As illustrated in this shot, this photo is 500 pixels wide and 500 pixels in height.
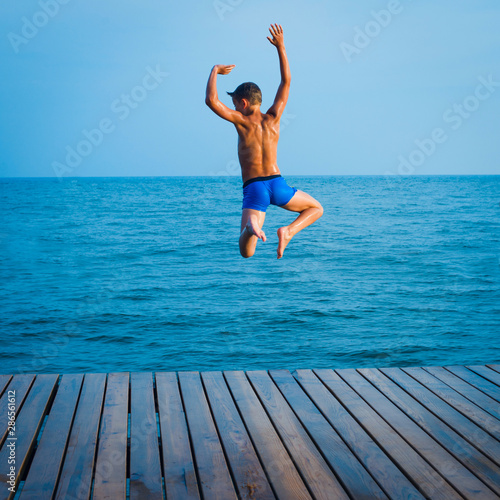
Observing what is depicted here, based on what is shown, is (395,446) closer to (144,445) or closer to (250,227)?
(144,445)

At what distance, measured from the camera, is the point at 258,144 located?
16.1 ft

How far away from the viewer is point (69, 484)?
4.04 meters

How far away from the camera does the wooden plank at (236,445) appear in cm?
402

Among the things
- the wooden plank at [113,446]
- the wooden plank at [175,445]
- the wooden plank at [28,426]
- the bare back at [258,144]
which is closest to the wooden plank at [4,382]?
the wooden plank at [28,426]

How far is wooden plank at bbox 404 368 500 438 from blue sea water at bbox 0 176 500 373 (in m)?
6.14

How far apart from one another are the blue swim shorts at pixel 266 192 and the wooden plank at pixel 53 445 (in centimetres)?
246

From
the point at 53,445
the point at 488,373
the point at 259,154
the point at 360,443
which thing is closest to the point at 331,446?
the point at 360,443

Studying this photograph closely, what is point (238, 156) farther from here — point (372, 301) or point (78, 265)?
point (78, 265)

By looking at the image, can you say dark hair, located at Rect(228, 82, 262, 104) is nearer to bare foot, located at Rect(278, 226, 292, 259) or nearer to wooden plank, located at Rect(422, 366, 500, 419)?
bare foot, located at Rect(278, 226, 292, 259)

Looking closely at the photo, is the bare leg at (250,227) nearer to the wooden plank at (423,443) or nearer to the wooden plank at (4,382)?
the wooden plank at (423,443)

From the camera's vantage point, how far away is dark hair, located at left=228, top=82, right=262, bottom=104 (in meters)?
4.77

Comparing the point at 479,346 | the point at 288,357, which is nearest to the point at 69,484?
the point at 288,357

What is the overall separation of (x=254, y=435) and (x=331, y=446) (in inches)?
25.3

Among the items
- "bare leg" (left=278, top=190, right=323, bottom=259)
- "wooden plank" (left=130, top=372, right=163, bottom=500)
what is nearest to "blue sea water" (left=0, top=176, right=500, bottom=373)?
"wooden plank" (left=130, top=372, right=163, bottom=500)
